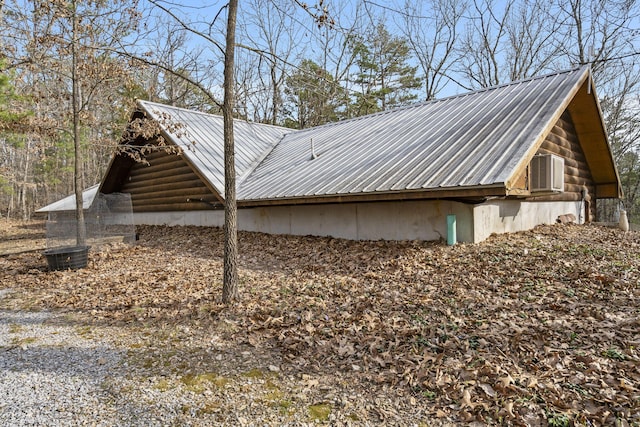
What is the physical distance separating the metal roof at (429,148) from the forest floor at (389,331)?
1.41 m

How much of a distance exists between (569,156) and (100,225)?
13.9m

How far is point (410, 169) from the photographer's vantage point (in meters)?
7.37

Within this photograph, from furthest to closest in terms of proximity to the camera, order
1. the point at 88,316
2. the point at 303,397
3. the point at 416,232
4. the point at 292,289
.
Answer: the point at 416,232
the point at 292,289
the point at 88,316
the point at 303,397

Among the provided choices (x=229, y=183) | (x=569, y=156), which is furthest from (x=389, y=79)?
(x=229, y=183)

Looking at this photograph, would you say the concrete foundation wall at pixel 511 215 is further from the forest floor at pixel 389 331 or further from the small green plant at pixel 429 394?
the small green plant at pixel 429 394

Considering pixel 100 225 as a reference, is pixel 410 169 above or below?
above

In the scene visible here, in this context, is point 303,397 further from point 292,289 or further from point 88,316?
point 88,316

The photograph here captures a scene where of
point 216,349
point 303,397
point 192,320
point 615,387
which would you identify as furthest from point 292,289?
point 615,387

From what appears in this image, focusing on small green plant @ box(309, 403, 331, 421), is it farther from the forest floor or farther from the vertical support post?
the vertical support post

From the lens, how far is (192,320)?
4.57 metres

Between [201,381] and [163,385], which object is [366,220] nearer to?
[201,381]

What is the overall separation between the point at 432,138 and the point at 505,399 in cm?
709

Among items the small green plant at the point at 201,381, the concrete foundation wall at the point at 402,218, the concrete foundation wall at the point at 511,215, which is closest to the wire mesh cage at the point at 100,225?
the concrete foundation wall at the point at 402,218

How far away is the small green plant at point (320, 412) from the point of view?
2.63 meters
